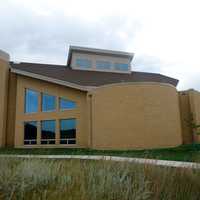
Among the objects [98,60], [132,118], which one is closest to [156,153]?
[132,118]

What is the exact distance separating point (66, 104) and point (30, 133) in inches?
156

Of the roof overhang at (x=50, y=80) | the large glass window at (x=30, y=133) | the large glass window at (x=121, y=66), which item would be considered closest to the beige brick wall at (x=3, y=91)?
the roof overhang at (x=50, y=80)

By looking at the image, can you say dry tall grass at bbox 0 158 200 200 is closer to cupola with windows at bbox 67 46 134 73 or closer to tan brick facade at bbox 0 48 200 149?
tan brick facade at bbox 0 48 200 149

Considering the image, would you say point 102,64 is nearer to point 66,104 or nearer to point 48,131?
point 66,104

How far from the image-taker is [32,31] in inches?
709

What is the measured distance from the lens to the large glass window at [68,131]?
57.7 ft

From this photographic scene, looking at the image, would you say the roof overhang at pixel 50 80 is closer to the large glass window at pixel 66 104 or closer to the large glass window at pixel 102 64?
the large glass window at pixel 66 104

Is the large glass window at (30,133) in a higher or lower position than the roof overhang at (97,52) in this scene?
lower

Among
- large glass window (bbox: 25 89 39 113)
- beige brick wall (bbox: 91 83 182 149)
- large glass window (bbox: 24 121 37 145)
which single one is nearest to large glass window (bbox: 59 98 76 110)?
large glass window (bbox: 25 89 39 113)

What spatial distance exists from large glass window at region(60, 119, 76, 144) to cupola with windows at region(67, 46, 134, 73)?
6.82 metres

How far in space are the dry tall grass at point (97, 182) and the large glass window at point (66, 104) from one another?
43.7 feet

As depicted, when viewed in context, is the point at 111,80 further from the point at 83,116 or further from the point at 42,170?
the point at 42,170

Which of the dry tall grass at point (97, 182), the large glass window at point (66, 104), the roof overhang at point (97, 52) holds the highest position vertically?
the roof overhang at point (97, 52)

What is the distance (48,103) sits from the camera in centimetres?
1855
